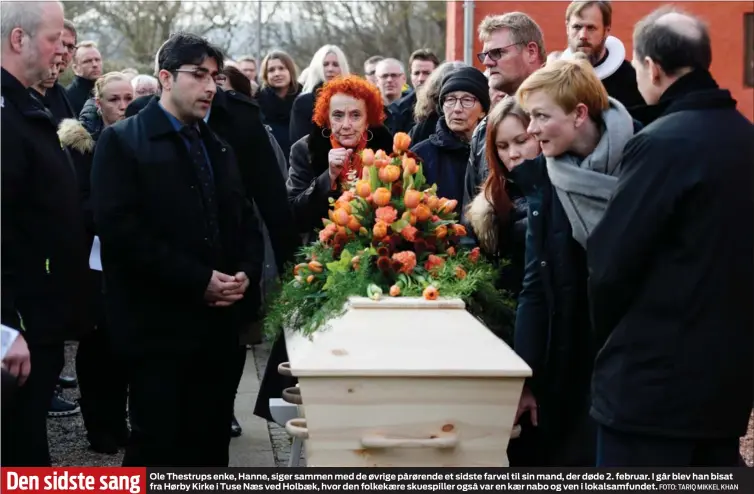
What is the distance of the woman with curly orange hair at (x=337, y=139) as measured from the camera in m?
5.67

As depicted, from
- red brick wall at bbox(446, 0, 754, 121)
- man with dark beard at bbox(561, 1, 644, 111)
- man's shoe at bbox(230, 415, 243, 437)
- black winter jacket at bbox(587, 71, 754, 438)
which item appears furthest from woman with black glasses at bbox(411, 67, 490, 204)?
red brick wall at bbox(446, 0, 754, 121)

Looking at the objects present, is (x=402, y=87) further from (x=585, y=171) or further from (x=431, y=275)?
(x=585, y=171)

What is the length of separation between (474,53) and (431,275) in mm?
10558

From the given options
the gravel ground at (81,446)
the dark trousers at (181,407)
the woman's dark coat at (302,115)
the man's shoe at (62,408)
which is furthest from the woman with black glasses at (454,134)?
the man's shoe at (62,408)

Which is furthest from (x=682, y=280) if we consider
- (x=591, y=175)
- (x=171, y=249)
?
(x=171, y=249)

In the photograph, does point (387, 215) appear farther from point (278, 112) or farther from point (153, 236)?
point (278, 112)

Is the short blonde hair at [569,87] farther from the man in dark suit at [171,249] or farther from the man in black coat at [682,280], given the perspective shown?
the man in dark suit at [171,249]

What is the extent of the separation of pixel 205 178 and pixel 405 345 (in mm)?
1362

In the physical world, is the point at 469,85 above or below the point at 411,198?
above

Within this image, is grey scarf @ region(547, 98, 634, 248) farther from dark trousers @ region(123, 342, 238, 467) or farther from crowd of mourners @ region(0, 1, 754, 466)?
dark trousers @ region(123, 342, 238, 467)

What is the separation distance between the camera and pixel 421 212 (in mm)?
4711

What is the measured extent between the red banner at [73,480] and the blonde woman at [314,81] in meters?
4.13

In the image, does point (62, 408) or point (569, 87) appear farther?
point (62, 408)

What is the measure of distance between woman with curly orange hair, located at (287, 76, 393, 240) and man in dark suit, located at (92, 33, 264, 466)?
756mm
